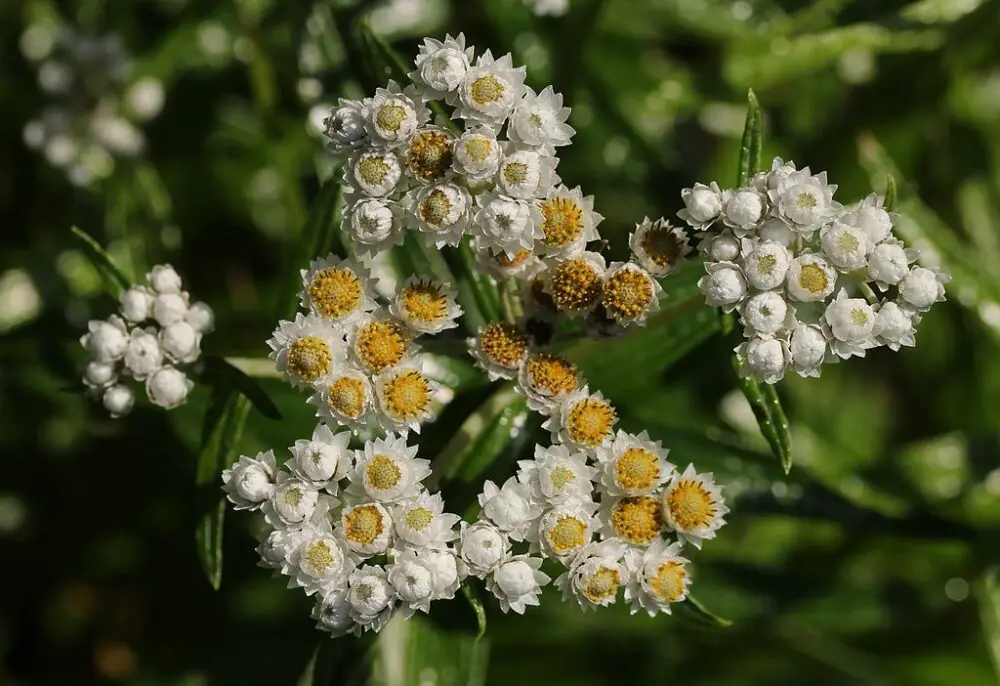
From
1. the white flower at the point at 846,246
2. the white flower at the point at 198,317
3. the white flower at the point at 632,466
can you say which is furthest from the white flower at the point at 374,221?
the white flower at the point at 846,246

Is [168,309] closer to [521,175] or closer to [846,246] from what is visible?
[521,175]

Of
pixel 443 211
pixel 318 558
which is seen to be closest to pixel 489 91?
pixel 443 211

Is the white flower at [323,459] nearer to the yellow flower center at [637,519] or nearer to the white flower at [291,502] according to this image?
the white flower at [291,502]

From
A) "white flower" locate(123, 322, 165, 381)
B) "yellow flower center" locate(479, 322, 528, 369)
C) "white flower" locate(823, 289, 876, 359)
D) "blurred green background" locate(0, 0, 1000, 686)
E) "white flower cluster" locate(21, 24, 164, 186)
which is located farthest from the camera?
"white flower cluster" locate(21, 24, 164, 186)

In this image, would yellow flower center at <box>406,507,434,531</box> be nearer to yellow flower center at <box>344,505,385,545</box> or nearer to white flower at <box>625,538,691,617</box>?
yellow flower center at <box>344,505,385,545</box>

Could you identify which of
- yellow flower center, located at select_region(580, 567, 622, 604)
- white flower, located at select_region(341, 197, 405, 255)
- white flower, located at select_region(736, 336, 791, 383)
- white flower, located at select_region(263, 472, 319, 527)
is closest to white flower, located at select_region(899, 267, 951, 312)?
white flower, located at select_region(736, 336, 791, 383)

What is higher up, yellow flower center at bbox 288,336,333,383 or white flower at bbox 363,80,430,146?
white flower at bbox 363,80,430,146

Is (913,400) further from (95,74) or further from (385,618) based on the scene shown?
(95,74)
